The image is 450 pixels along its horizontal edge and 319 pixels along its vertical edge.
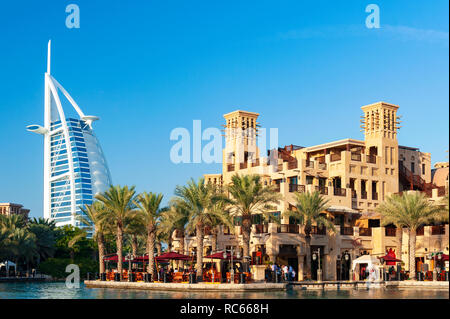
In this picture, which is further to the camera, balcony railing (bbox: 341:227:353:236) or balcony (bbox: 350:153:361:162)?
balcony (bbox: 350:153:361:162)

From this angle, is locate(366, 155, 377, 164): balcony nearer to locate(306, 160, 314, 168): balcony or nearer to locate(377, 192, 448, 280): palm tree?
locate(306, 160, 314, 168): balcony

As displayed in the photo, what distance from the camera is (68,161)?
18188cm

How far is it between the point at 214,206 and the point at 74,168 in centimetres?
13797

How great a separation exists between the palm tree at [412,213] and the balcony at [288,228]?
850cm

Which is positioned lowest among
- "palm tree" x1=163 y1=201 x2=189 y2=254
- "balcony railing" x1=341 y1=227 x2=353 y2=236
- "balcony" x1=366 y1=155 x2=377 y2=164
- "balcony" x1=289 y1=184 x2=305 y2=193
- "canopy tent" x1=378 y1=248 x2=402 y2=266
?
"canopy tent" x1=378 y1=248 x2=402 y2=266

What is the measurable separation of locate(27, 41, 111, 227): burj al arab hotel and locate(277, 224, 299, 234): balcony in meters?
127

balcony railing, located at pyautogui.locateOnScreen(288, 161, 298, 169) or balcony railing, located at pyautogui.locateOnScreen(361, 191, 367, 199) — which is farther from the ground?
balcony railing, located at pyautogui.locateOnScreen(288, 161, 298, 169)

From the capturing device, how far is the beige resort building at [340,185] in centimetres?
5825

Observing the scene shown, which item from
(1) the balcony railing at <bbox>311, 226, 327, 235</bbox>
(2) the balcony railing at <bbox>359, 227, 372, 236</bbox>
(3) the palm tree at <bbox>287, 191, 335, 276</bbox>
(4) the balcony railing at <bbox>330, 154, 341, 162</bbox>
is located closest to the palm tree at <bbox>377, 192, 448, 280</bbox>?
(3) the palm tree at <bbox>287, 191, 335, 276</bbox>

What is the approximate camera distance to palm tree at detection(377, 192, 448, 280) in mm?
51438

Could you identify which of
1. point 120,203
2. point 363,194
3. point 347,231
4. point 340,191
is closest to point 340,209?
point 347,231

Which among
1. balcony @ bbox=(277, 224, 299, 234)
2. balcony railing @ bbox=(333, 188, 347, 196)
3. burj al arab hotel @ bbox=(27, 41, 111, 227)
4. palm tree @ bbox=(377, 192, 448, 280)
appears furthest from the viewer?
burj al arab hotel @ bbox=(27, 41, 111, 227)
